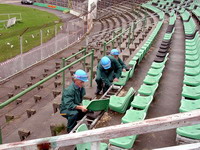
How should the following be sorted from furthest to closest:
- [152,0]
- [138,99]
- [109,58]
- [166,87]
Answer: [152,0], [166,87], [109,58], [138,99]

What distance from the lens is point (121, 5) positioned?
29.9m

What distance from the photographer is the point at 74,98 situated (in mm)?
4355

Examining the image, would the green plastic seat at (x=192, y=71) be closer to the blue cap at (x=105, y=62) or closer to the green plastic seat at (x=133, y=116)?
the blue cap at (x=105, y=62)

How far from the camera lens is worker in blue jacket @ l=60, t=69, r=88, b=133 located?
4203 mm

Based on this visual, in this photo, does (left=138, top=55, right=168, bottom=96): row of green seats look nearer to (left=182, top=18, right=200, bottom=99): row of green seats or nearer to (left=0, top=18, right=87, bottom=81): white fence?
(left=182, top=18, right=200, bottom=99): row of green seats

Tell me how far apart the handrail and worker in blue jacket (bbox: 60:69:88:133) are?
78.0 inches

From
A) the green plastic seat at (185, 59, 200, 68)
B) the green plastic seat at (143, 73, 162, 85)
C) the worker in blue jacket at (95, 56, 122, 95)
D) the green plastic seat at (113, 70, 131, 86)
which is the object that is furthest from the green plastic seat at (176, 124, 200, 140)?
the green plastic seat at (185, 59, 200, 68)

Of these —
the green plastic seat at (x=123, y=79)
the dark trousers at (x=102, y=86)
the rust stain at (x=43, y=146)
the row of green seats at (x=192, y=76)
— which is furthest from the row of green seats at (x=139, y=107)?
the rust stain at (x=43, y=146)

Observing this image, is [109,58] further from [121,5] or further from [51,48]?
[121,5]

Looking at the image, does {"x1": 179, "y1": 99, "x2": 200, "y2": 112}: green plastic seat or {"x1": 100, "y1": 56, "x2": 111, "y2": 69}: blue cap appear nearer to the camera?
{"x1": 179, "y1": 99, "x2": 200, "y2": 112}: green plastic seat

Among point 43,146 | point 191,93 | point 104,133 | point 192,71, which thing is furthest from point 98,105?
point 192,71

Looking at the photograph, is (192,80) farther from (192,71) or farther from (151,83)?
(151,83)

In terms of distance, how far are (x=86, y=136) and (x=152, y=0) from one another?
29416 mm

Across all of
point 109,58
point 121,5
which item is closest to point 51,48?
point 109,58
